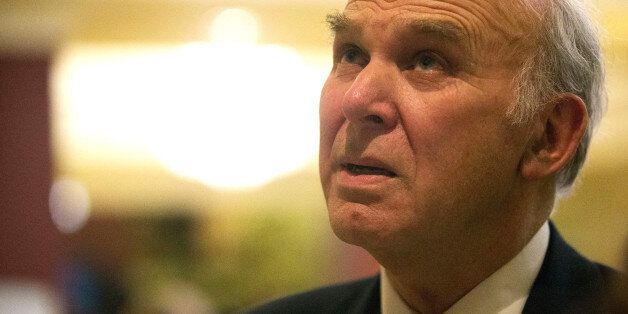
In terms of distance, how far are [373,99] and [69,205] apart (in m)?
4.21

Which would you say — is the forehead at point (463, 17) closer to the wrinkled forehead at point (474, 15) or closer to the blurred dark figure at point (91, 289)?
the wrinkled forehead at point (474, 15)

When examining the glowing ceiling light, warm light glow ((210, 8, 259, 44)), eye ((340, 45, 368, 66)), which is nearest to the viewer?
eye ((340, 45, 368, 66))

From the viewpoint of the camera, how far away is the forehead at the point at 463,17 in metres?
1.35

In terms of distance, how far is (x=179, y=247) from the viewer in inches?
186

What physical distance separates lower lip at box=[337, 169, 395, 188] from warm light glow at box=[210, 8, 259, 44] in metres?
3.60

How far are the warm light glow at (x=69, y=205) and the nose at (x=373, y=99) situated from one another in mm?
4040

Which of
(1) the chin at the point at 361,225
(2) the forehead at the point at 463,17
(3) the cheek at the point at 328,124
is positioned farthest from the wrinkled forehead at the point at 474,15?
(1) the chin at the point at 361,225

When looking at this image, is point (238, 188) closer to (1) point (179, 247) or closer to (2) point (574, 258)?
(1) point (179, 247)

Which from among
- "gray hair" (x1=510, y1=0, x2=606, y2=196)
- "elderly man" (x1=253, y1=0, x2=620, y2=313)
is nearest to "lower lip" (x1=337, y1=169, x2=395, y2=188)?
"elderly man" (x1=253, y1=0, x2=620, y2=313)

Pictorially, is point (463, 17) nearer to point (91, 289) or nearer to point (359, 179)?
point (359, 179)

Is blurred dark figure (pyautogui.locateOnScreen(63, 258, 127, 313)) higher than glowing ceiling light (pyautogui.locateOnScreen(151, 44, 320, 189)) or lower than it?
lower

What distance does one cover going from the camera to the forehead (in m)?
1.35

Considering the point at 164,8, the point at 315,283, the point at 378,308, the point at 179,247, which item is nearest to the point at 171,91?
the point at 164,8

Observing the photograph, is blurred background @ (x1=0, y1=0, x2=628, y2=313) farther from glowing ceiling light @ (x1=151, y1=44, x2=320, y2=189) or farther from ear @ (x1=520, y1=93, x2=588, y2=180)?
ear @ (x1=520, y1=93, x2=588, y2=180)
